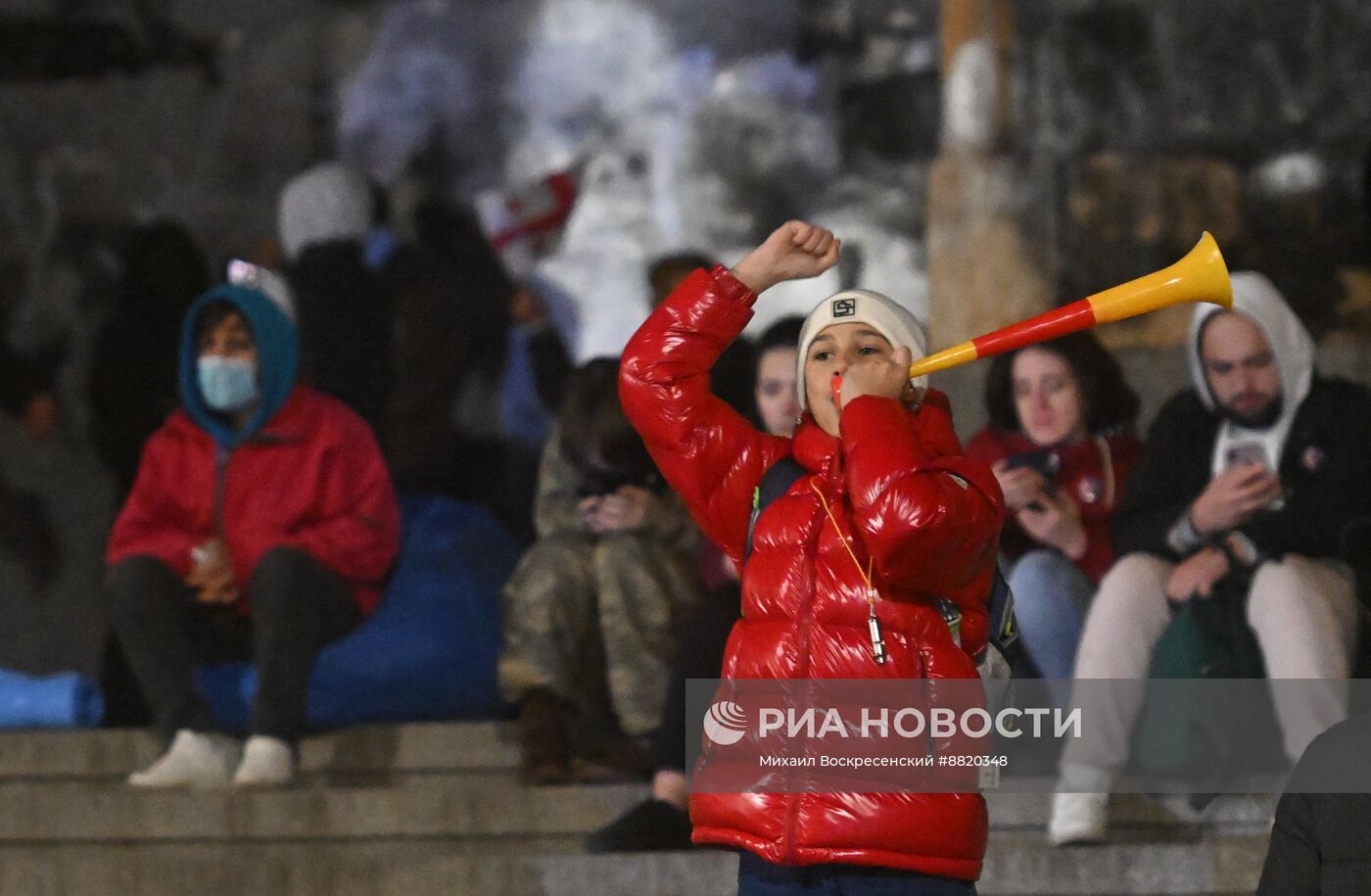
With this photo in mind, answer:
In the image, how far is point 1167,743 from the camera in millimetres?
4438

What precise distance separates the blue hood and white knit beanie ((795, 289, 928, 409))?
2.57m

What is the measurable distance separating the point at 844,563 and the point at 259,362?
2.85 metres

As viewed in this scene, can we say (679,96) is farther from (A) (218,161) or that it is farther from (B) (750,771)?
(B) (750,771)

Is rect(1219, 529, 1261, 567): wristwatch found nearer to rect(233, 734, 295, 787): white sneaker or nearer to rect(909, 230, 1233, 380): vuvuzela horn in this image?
rect(909, 230, 1233, 380): vuvuzela horn

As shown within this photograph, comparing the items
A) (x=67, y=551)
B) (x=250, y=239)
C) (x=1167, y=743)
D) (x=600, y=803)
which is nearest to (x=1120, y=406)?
(x=1167, y=743)

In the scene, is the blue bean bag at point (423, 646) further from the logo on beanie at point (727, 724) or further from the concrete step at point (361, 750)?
the logo on beanie at point (727, 724)

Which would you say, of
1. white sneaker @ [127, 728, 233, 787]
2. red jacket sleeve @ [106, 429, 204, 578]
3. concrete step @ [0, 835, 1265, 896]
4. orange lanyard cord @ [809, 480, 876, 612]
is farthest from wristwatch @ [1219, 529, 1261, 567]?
red jacket sleeve @ [106, 429, 204, 578]

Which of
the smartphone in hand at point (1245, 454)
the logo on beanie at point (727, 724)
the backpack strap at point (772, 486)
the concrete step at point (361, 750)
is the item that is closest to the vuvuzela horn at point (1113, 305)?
the backpack strap at point (772, 486)

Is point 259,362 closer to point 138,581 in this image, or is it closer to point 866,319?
point 138,581

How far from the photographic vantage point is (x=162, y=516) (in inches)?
202

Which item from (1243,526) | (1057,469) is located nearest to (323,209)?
(1057,469)

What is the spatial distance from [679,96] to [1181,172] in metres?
1.60

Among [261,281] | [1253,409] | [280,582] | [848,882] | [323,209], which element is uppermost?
[323,209]

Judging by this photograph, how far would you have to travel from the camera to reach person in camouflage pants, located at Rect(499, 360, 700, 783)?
4633 mm
